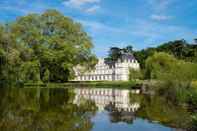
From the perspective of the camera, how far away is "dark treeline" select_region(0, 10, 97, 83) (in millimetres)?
52656

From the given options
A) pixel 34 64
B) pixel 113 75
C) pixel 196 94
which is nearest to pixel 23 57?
pixel 34 64

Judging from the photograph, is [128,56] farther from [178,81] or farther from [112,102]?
[112,102]

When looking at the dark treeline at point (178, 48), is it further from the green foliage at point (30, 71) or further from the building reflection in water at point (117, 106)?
the building reflection in water at point (117, 106)

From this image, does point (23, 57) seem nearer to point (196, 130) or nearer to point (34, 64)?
point (34, 64)

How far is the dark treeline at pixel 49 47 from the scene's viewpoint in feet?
173

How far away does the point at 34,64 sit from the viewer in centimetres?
5244

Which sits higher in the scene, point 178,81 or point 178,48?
point 178,48

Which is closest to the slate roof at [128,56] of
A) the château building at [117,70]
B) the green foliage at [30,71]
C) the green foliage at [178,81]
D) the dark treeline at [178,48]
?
the château building at [117,70]

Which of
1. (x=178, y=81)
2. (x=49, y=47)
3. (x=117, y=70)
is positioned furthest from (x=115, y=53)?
(x=178, y=81)

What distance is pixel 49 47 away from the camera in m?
58.1

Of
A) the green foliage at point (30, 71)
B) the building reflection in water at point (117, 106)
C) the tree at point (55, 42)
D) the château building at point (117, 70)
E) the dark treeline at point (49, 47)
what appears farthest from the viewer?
the château building at point (117, 70)

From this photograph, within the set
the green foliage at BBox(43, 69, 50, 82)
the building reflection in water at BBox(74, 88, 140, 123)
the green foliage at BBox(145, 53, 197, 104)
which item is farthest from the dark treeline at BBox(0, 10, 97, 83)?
the green foliage at BBox(145, 53, 197, 104)

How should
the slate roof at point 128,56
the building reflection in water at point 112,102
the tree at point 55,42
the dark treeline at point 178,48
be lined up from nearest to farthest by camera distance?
the building reflection in water at point 112,102 < the tree at point 55,42 < the dark treeline at point 178,48 < the slate roof at point 128,56

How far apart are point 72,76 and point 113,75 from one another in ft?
204
